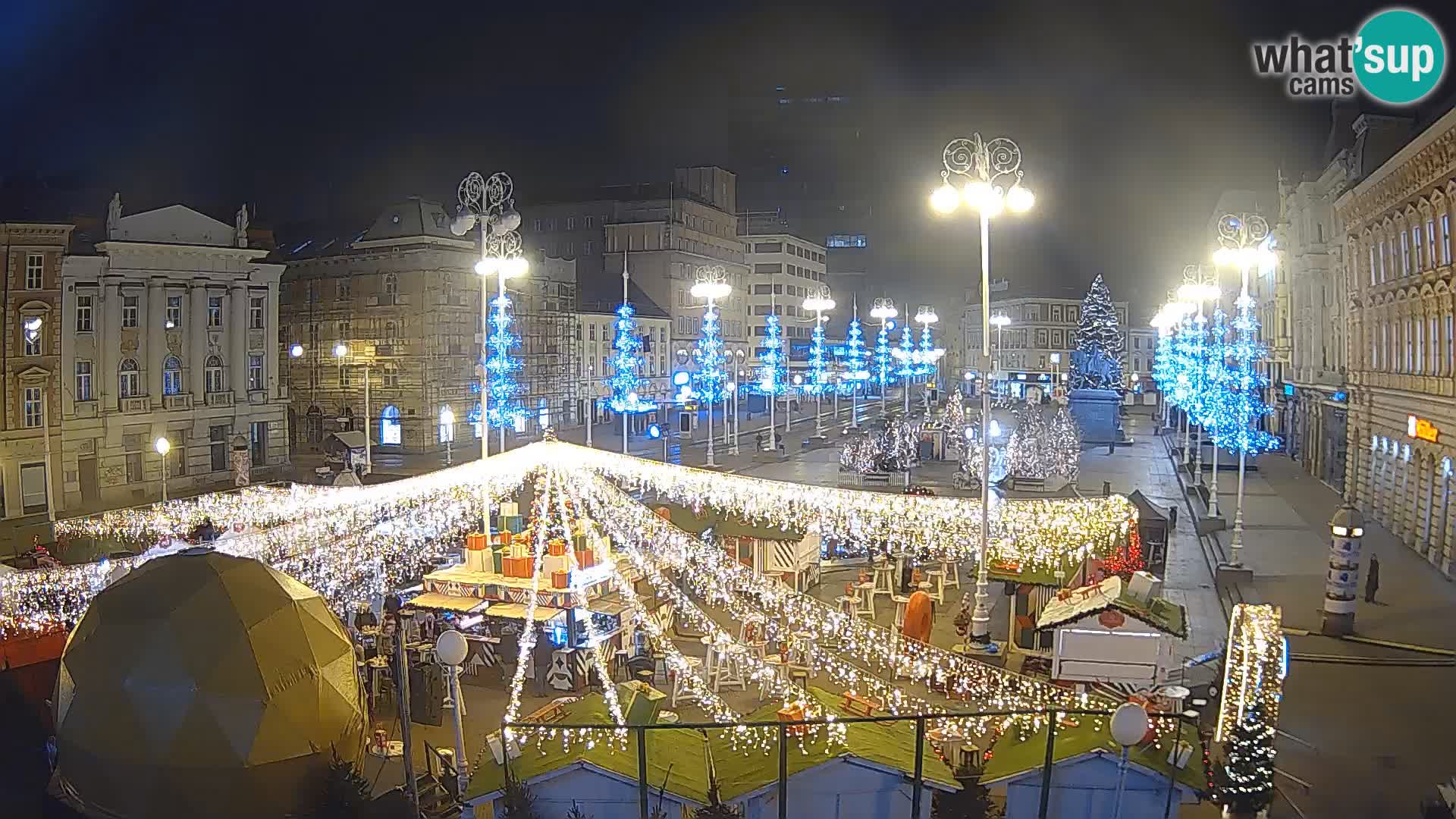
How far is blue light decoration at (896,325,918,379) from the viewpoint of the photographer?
88.6 meters

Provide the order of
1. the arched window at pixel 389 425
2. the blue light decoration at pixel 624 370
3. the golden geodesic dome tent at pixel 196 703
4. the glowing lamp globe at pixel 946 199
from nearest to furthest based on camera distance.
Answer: the golden geodesic dome tent at pixel 196 703, the glowing lamp globe at pixel 946 199, the arched window at pixel 389 425, the blue light decoration at pixel 624 370

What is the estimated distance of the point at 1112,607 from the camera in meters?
15.2

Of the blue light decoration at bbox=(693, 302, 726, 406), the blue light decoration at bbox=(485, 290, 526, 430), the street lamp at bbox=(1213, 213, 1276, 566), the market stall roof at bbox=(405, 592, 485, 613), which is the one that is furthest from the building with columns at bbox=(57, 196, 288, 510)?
the street lamp at bbox=(1213, 213, 1276, 566)

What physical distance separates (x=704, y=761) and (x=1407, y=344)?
88.8 feet

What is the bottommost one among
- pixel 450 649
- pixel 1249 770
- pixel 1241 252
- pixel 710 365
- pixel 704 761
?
pixel 1249 770

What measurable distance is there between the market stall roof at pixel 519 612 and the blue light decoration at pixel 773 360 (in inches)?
2009

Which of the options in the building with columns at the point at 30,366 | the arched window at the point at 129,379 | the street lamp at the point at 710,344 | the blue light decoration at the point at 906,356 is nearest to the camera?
the building with columns at the point at 30,366

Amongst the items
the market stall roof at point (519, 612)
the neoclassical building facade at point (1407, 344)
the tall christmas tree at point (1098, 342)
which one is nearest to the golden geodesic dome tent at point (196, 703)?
the market stall roof at point (519, 612)

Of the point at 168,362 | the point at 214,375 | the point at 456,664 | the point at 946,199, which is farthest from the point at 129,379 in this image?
the point at 456,664

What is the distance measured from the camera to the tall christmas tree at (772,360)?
7356 cm

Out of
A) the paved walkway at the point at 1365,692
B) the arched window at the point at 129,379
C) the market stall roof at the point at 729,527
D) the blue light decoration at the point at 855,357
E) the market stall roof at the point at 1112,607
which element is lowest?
the paved walkway at the point at 1365,692

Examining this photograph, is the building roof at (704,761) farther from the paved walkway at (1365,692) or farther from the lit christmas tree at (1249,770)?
the paved walkway at (1365,692)

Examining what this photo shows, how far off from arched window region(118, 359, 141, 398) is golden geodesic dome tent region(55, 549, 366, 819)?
3356 cm

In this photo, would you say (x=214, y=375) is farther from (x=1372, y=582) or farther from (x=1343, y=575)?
(x=1372, y=582)
